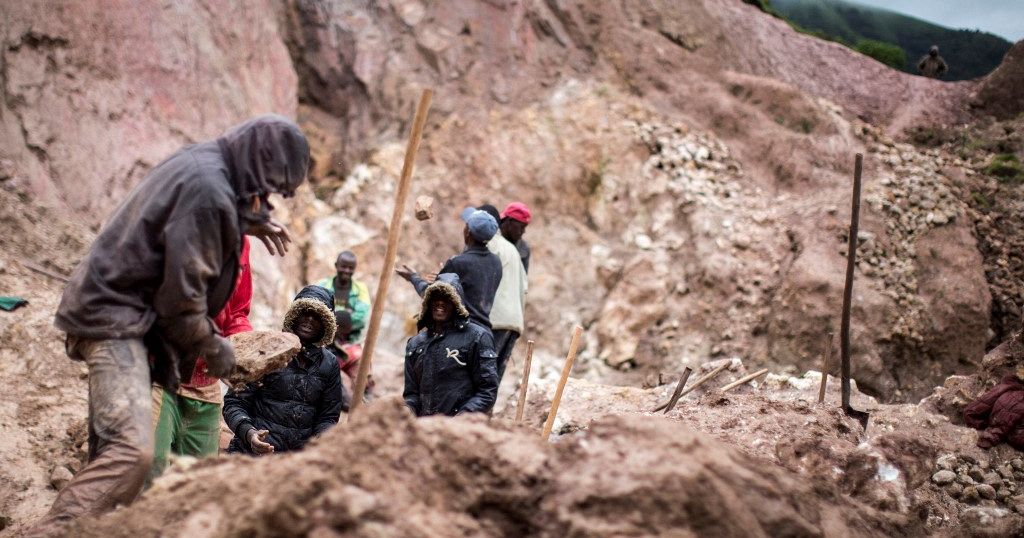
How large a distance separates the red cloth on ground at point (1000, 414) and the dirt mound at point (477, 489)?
13.7 ft

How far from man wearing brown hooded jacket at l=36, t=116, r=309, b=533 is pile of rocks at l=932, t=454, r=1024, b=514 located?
16.3ft

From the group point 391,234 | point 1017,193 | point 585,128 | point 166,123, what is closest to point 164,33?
point 166,123

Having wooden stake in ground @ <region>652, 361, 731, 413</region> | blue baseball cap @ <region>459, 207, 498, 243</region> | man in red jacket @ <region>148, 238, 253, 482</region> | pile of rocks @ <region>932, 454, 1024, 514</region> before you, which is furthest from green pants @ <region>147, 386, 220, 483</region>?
pile of rocks @ <region>932, 454, 1024, 514</region>

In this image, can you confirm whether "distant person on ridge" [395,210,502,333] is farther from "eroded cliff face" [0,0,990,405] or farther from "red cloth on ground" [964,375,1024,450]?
"eroded cliff face" [0,0,990,405]

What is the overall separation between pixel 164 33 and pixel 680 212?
7.45m

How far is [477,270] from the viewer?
5.55 metres

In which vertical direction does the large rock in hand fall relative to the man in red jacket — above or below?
above

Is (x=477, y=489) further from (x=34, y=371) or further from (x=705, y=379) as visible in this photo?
(x=34, y=371)

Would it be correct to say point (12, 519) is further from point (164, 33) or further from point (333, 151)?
point (333, 151)

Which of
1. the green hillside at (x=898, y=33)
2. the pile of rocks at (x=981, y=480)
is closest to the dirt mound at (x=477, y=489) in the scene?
the pile of rocks at (x=981, y=480)

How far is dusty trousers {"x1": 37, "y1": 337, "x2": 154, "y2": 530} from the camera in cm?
281

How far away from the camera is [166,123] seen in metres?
9.80

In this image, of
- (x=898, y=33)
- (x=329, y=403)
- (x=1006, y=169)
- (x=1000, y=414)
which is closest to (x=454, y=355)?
(x=329, y=403)

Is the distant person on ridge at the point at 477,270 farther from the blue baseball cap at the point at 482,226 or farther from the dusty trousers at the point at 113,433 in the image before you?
the dusty trousers at the point at 113,433
